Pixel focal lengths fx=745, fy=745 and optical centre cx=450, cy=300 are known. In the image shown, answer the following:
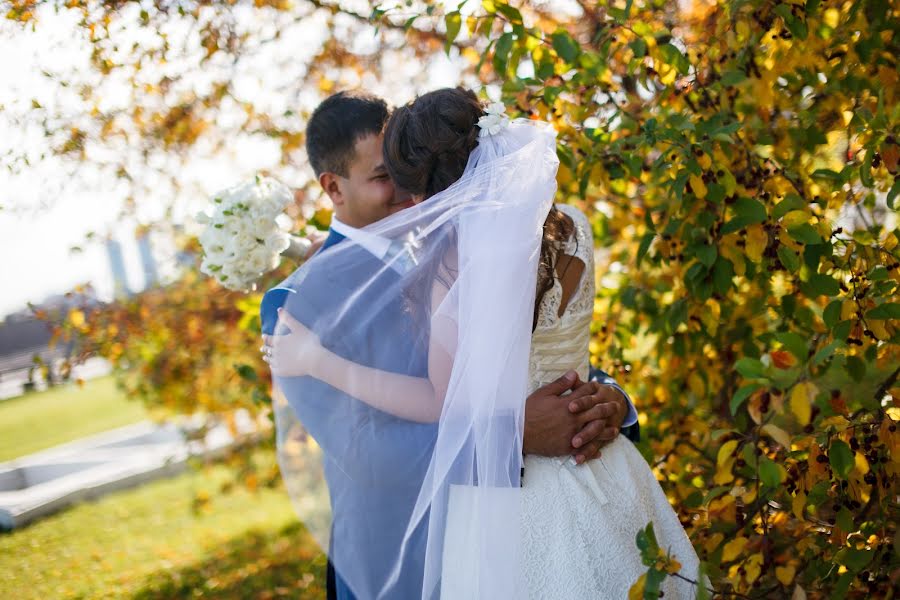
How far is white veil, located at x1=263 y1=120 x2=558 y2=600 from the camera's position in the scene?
1.66 meters

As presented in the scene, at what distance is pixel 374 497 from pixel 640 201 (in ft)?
7.41

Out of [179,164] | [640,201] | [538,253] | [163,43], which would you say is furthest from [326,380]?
[179,164]

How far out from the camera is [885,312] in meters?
1.73

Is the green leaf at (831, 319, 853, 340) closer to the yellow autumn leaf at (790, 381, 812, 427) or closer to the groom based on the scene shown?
the yellow autumn leaf at (790, 381, 812, 427)

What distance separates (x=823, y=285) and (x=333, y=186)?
55.4 inches

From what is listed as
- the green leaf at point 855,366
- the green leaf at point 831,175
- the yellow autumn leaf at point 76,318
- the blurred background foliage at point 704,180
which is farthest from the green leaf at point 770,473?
the yellow autumn leaf at point 76,318

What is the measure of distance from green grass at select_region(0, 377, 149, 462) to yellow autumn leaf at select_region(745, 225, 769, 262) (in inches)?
294

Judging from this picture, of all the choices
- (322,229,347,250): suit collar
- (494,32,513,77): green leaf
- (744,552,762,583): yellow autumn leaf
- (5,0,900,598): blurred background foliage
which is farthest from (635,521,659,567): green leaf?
(494,32,513,77): green leaf

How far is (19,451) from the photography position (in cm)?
830

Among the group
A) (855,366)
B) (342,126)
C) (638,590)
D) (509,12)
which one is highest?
(509,12)

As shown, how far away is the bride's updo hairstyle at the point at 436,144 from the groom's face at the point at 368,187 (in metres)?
0.29

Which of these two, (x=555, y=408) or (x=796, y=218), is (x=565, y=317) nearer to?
(x=555, y=408)

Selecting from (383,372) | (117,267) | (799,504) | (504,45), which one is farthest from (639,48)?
(117,267)

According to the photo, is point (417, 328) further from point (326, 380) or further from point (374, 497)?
point (374, 497)
